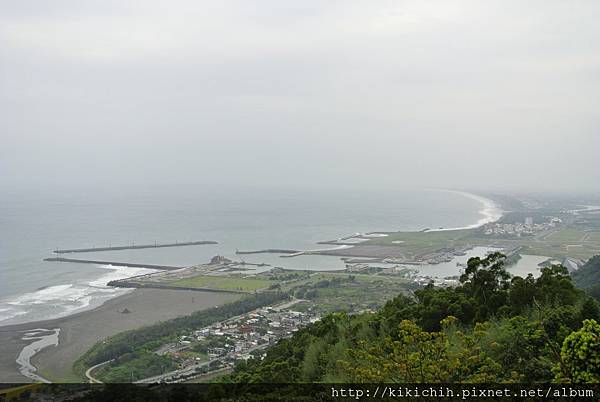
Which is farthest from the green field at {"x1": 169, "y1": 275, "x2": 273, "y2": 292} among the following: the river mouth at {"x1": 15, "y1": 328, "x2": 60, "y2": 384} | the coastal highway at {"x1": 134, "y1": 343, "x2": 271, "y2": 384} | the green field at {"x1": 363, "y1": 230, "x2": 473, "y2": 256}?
the green field at {"x1": 363, "y1": 230, "x2": 473, "y2": 256}

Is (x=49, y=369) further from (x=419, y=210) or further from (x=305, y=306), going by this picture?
(x=419, y=210)

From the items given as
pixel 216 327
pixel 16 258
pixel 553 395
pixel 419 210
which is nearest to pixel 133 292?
pixel 216 327

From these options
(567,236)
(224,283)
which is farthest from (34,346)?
(567,236)

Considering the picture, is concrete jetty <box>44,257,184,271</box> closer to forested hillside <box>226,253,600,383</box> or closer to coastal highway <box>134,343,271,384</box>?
coastal highway <box>134,343,271,384</box>

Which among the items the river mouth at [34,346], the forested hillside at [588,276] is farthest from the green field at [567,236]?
the river mouth at [34,346]

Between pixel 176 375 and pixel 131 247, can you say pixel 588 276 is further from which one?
pixel 131 247
